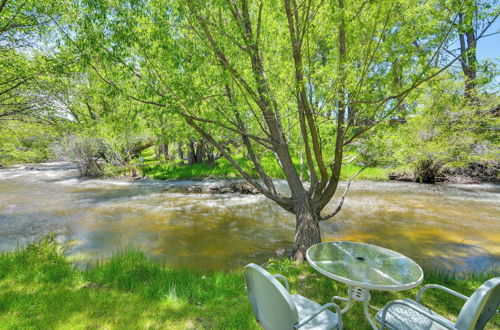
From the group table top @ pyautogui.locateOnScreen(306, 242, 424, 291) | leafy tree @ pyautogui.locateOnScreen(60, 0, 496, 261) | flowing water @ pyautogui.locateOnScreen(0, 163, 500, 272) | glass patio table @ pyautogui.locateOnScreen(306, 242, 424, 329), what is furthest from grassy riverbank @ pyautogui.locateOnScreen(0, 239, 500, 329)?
leafy tree @ pyautogui.locateOnScreen(60, 0, 496, 261)

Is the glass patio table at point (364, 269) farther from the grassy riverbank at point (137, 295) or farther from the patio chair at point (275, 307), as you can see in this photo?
the grassy riverbank at point (137, 295)

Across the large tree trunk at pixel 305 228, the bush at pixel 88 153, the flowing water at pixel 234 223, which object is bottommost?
the flowing water at pixel 234 223

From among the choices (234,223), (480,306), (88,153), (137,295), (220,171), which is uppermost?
(88,153)

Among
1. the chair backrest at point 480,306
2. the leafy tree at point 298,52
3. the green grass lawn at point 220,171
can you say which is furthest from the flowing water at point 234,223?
the chair backrest at point 480,306

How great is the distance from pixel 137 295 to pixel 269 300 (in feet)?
9.65

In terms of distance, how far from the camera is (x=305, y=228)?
5527 millimetres

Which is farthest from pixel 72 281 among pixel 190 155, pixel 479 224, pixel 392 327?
pixel 190 155

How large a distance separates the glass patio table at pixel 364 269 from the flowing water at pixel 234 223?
10.3 ft

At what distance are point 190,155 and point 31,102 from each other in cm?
1249

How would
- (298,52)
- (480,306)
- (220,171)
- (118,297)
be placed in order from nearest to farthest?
(480,306), (118,297), (298,52), (220,171)

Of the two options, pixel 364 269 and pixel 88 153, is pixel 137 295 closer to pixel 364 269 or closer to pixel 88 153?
pixel 364 269

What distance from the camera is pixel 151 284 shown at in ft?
14.7

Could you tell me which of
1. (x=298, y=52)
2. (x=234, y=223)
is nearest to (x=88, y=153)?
(x=234, y=223)

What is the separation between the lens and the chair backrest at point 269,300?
195 cm
